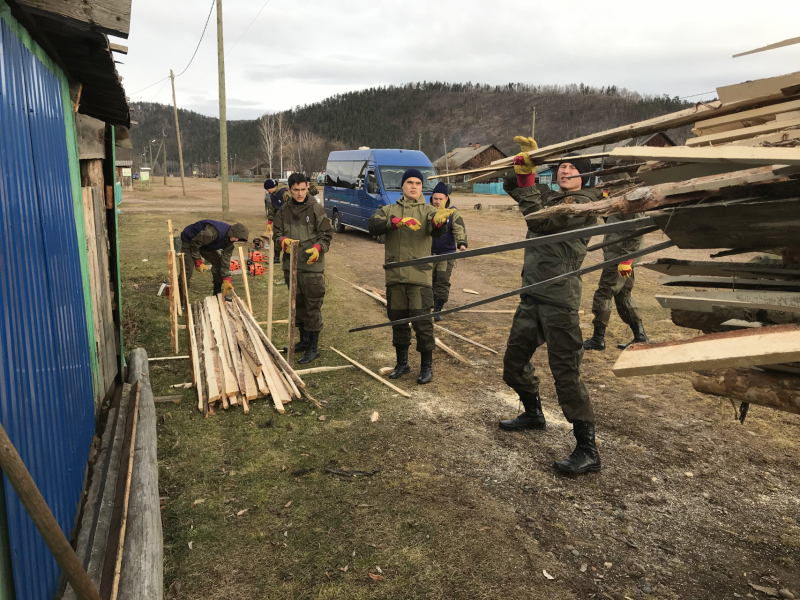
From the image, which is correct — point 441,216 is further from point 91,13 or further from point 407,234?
point 91,13

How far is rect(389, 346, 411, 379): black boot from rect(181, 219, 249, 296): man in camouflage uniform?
3.25 metres

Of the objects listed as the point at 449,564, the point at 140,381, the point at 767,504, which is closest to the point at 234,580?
the point at 449,564

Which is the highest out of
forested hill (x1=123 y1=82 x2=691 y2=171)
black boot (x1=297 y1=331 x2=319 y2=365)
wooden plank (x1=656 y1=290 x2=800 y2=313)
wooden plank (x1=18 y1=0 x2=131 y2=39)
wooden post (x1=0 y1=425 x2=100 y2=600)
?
forested hill (x1=123 y1=82 x2=691 y2=171)

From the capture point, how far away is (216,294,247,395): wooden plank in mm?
5174

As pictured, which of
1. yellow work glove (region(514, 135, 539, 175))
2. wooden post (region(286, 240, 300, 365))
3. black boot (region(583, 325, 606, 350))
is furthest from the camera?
black boot (region(583, 325, 606, 350))

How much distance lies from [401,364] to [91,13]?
169 inches

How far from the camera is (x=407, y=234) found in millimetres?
5605

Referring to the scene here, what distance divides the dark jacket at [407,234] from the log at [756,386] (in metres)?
3.80

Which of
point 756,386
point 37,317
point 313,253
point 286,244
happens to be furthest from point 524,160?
point 286,244

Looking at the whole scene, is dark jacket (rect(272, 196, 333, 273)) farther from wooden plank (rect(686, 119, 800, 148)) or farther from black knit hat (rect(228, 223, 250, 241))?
wooden plank (rect(686, 119, 800, 148))

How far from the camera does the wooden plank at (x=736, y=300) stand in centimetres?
166

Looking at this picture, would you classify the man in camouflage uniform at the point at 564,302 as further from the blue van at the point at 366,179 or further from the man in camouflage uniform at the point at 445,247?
the blue van at the point at 366,179

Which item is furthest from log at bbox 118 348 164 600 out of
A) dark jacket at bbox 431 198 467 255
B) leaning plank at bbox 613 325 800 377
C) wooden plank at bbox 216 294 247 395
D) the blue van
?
the blue van

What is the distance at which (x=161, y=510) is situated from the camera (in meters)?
3.43
